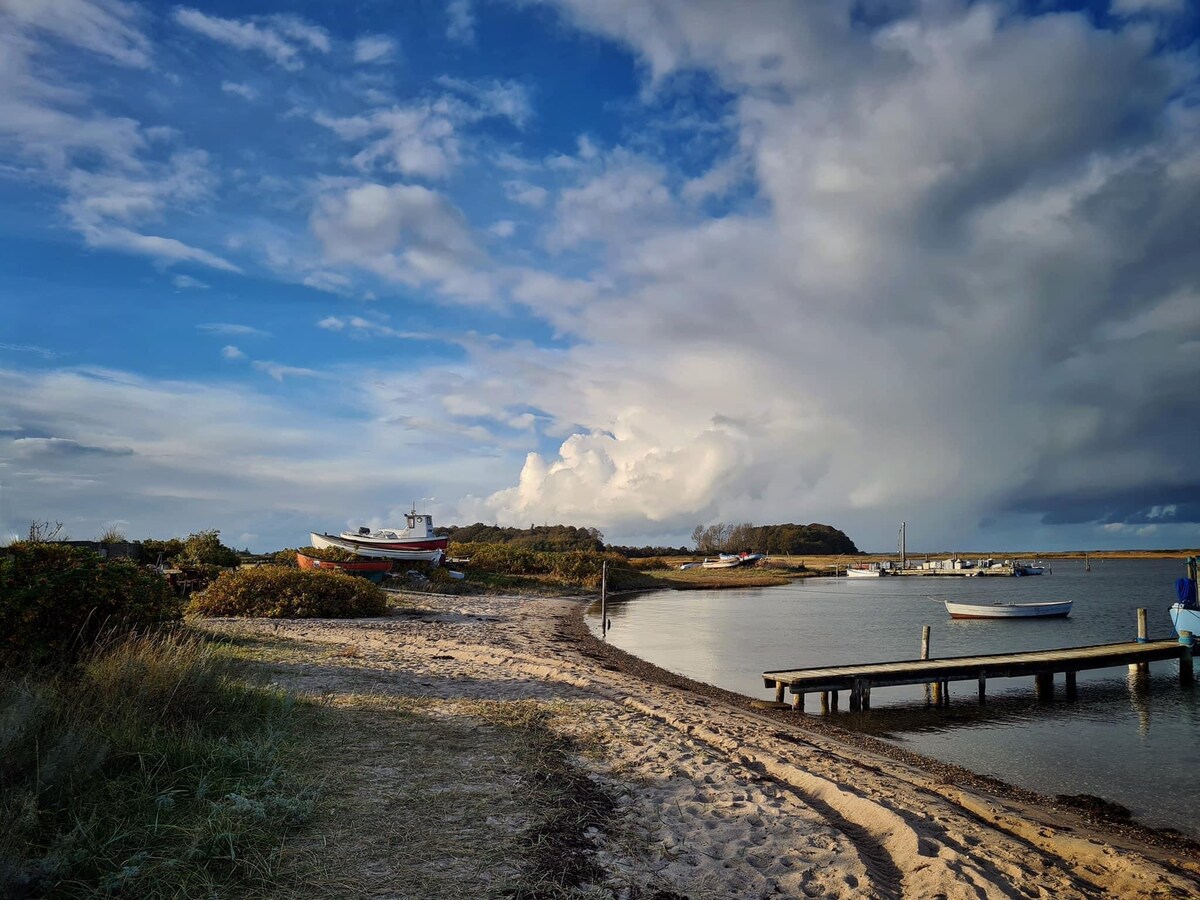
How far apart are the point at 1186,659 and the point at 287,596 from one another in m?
31.3

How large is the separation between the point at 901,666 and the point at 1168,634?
2431 centimetres

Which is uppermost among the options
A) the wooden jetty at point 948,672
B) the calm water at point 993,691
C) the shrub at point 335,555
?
the shrub at point 335,555

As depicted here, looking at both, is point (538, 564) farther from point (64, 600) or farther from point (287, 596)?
point (64, 600)

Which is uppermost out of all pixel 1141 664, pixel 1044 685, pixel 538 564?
pixel 538 564

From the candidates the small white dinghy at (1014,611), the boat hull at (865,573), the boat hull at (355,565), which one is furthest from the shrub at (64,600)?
the boat hull at (865,573)

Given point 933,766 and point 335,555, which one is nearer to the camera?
point 933,766

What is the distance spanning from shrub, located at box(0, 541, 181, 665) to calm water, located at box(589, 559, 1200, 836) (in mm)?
14768

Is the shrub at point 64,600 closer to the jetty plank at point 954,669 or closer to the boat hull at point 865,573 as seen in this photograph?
the jetty plank at point 954,669

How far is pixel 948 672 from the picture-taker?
65.7ft

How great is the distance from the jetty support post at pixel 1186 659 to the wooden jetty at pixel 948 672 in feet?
0.11

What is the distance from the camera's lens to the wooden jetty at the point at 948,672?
725 inches

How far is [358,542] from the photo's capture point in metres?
44.8

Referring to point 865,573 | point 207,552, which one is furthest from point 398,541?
point 865,573

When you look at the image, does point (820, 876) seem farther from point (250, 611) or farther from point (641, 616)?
point (641, 616)
